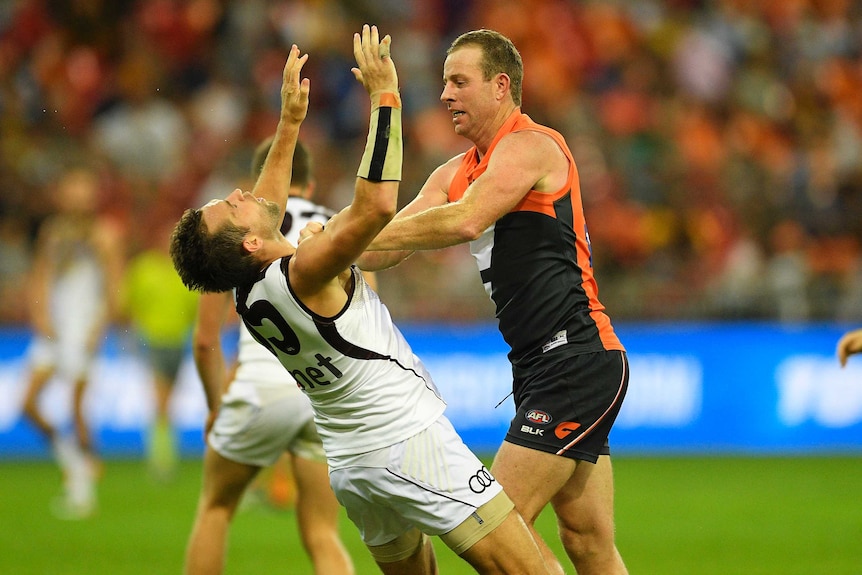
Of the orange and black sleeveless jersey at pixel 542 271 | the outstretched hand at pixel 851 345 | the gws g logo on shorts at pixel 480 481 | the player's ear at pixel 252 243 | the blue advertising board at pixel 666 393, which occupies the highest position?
the player's ear at pixel 252 243

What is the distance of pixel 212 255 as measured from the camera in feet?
15.8

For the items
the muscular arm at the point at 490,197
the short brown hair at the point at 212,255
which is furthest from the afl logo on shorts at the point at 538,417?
the short brown hair at the point at 212,255

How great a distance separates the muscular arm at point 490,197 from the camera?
5137 mm

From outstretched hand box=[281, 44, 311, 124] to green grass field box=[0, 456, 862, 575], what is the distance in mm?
3928

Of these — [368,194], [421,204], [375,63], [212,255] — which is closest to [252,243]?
[212,255]

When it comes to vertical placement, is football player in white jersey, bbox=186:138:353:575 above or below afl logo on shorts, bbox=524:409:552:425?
below

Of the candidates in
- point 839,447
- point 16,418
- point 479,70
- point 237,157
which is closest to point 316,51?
point 237,157

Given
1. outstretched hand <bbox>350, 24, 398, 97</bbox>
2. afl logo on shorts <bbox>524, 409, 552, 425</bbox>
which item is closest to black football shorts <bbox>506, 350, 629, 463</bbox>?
afl logo on shorts <bbox>524, 409, 552, 425</bbox>

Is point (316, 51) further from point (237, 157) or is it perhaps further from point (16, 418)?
point (16, 418)

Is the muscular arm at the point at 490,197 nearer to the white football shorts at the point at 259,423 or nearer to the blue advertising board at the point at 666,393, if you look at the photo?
the white football shorts at the point at 259,423

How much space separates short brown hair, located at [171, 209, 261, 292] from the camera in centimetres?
481

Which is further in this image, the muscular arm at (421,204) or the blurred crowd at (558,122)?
the blurred crowd at (558,122)

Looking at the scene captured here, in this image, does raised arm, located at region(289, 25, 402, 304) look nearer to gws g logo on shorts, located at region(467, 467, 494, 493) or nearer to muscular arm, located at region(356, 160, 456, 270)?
muscular arm, located at region(356, 160, 456, 270)

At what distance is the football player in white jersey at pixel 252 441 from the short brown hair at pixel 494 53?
137 centimetres
